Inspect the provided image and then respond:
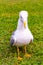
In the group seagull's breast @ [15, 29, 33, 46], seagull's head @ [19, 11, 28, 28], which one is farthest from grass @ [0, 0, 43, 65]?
seagull's head @ [19, 11, 28, 28]

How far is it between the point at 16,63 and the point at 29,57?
1.16 ft

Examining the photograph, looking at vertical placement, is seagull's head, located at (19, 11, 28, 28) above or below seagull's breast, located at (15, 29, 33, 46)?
above

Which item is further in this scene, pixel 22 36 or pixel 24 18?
pixel 22 36

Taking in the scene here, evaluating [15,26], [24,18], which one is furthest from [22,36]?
[15,26]

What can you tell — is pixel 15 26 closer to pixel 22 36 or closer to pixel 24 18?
pixel 22 36

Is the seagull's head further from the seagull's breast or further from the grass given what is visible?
the grass

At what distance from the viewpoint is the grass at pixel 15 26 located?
192 inches

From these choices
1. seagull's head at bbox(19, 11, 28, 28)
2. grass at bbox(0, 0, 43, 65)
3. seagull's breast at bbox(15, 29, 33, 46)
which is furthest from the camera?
grass at bbox(0, 0, 43, 65)

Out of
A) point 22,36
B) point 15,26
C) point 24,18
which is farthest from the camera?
point 15,26

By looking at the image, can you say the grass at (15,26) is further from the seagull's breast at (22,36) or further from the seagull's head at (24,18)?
the seagull's head at (24,18)

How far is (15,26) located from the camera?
272 inches

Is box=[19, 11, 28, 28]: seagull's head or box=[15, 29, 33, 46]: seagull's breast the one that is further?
box=[15, 29, 33, 46]: seagull's breast

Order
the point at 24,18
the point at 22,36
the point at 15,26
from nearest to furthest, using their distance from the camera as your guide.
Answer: the point at 24,18
the point at 22,36
the point at 15,26

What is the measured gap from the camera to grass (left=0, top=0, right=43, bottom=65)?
16.0ft
